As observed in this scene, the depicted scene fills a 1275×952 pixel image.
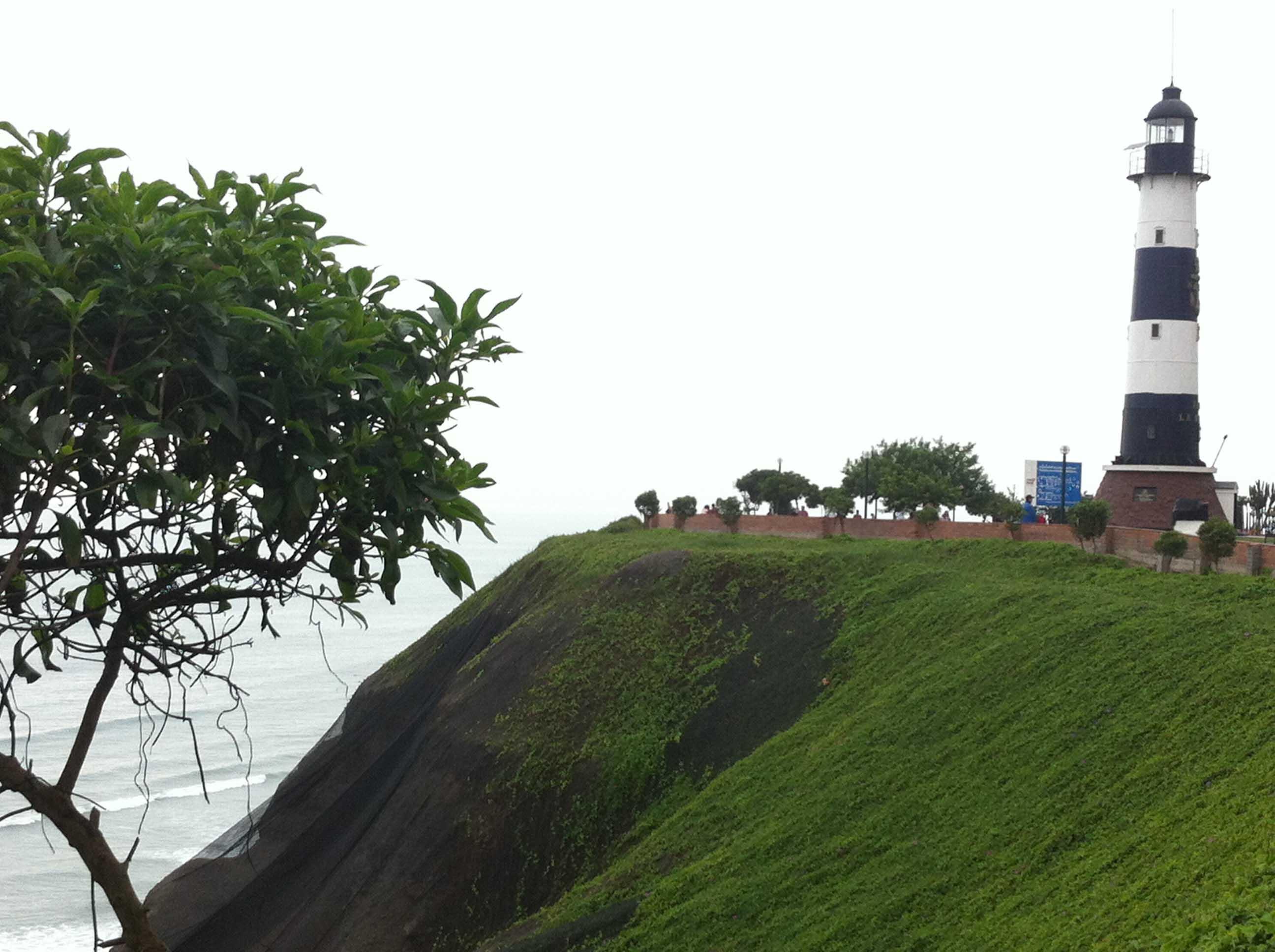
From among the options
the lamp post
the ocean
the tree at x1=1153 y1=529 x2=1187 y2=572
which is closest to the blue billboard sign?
the lamp post

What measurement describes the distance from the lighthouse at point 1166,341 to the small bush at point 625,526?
43.3 ft

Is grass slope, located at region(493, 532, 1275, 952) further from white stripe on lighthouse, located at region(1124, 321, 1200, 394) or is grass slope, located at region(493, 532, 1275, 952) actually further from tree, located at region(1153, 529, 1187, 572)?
white stripe on lighthouse, located at region(1124, 321, 1200, 394)

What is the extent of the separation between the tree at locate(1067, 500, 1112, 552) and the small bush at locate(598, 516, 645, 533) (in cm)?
1480

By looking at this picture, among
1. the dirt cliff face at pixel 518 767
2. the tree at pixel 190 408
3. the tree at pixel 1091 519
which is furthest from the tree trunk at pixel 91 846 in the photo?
the tree at pixel 1091 519

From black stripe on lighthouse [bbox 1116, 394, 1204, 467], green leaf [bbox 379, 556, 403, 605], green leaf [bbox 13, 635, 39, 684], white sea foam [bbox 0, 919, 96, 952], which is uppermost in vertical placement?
black stripe on lighthouse [bbox 1116, 394, 1204, 467]

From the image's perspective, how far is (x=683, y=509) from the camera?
125 ft

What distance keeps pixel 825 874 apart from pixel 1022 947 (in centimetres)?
375

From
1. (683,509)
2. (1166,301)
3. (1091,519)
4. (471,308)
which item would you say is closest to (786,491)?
(683,509)

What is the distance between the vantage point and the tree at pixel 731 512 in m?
34.0

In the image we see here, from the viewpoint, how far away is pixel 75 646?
6.52 metres

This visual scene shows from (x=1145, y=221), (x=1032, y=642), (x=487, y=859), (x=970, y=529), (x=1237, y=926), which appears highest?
(x=1145, y=221)

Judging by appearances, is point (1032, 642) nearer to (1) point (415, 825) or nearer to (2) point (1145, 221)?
(1) point (415, 825)

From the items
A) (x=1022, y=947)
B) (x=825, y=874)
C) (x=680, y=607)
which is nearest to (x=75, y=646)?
(x=1022, y=947)

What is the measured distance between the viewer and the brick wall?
20031 mm
